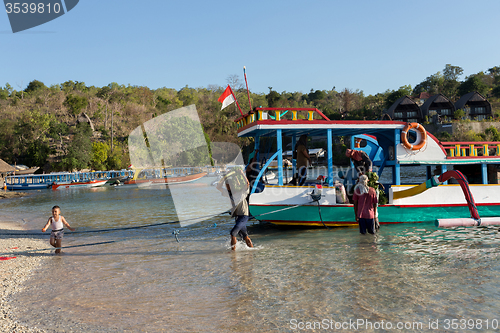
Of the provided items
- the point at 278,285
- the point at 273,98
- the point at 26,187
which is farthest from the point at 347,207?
the point at 273,98

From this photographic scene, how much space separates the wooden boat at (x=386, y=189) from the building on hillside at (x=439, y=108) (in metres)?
73.2

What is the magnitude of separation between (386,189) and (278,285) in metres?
8.19

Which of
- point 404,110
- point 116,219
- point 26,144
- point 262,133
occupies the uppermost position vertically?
point 404,110

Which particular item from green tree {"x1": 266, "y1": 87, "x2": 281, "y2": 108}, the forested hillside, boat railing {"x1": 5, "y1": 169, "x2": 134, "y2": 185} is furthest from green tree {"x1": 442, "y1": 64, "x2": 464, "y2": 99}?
boat railing {"x1": 5, "y1": 169, "x2": 134, "y2": 185}

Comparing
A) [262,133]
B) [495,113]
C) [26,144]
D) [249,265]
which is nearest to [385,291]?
[249,265]

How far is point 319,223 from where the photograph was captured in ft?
41.4

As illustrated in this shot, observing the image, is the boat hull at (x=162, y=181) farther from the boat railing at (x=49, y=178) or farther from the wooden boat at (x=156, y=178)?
the boat railing at (x=49, y=178)

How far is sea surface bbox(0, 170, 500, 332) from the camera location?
5785 millimetres

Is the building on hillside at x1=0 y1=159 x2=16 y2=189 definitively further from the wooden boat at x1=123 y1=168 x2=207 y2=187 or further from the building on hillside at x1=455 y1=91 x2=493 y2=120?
the building on hillside at x1=455 y1=91 x2=493 y2=120

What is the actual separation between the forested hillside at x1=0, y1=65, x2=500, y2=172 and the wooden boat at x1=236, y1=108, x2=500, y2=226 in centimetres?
2895

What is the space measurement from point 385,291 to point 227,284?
123 inches

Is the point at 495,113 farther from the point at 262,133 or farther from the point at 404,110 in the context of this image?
the point at 262,133

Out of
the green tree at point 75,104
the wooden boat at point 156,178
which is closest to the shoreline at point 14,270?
the wooden boat at point 156,178

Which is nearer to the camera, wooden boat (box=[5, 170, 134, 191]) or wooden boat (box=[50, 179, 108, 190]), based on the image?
wooden boat (box=[50, 179, 108, 190])
